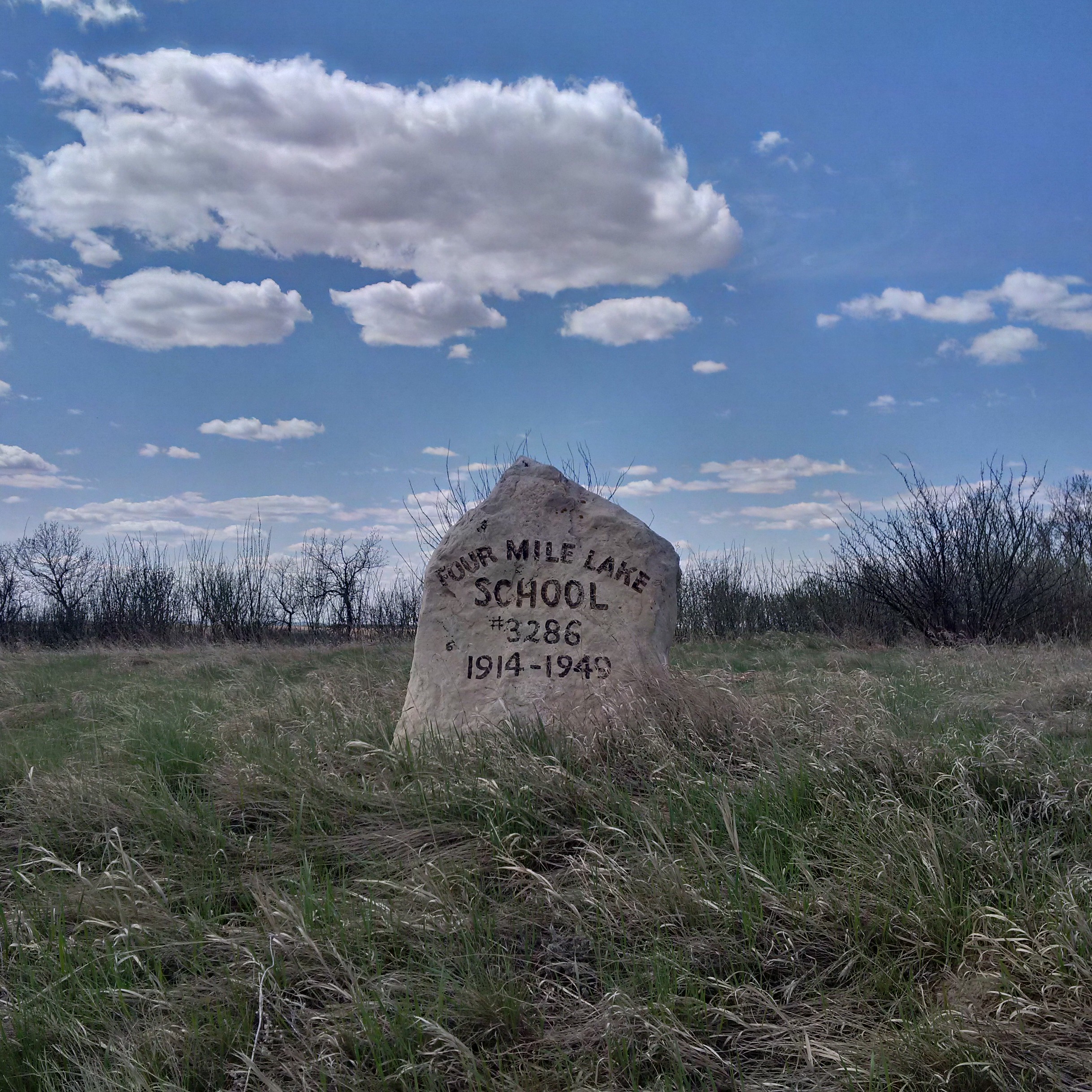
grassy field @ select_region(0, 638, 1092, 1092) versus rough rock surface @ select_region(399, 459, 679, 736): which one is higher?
rough rock surface @ select_region(399, 459, 679, 736)

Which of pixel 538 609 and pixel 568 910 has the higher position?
pixel 538 609

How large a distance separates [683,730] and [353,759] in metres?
1.62

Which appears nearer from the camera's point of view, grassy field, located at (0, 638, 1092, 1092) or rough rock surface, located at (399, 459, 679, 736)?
grassy field, located at (0, 638, 1092, 1092)

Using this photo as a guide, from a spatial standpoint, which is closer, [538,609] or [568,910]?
[568,910]

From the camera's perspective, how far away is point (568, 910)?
2.79 metres

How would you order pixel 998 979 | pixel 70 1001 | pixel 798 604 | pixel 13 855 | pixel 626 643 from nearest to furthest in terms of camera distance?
pixel 998 979 → pixel 70 1001 → pixel 13 855 → pixel 626 643 → pixel 798 604

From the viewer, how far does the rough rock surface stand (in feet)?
16.5

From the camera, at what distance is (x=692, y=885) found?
277 centimetres

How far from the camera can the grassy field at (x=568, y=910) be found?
2.19 meters

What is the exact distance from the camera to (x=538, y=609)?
5.19m

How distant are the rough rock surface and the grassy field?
55 cm

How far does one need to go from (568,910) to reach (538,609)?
99.8 inches

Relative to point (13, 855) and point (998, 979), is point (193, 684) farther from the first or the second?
point (998, 979)

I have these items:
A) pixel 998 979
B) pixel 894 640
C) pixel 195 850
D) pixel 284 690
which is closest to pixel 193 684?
pixel 284 690
